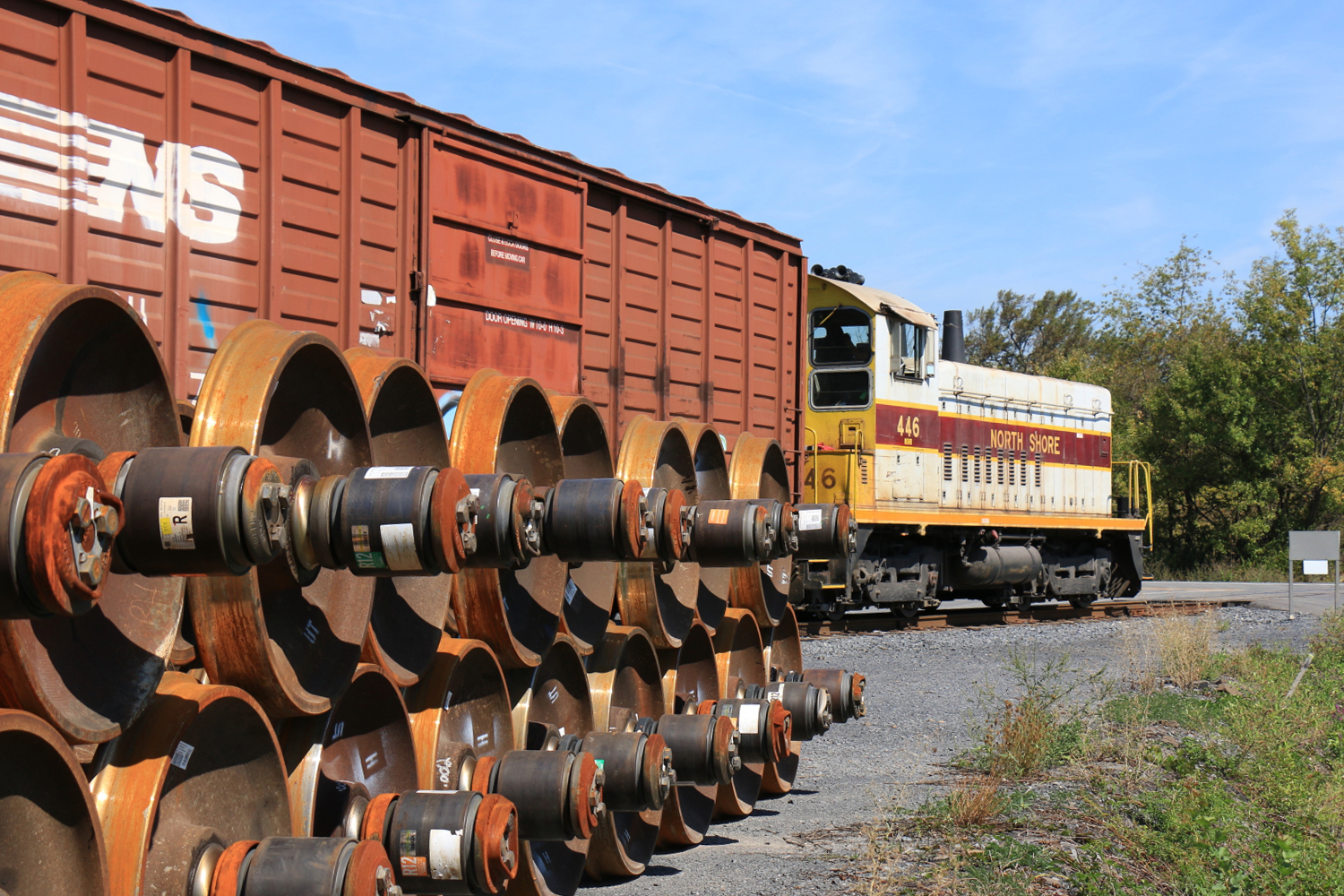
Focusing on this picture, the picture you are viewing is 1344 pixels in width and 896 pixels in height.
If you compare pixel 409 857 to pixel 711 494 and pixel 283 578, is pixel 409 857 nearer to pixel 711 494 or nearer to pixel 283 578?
pixel 283 578

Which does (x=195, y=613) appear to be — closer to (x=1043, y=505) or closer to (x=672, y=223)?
(x=672, y=223)

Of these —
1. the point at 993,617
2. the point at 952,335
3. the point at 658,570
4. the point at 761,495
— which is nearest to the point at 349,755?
the point at 658,570

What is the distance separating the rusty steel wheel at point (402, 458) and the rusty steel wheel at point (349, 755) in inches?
3.6

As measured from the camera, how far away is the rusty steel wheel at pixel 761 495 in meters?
6.39

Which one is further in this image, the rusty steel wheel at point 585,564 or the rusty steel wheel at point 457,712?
the rusty steel wheel at point 585,564

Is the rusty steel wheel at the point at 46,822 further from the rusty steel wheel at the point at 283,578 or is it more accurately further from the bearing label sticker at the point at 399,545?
the bearing label sticker at the point at 399,545

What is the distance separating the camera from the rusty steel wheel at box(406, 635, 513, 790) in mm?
3695

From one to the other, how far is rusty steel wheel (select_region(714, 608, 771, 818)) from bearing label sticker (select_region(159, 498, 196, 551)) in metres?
4.26

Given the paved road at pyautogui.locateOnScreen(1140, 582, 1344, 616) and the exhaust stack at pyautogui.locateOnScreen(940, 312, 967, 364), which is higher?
the exhaust stack at pyautogui.locateOnScreen(940, 312, 967, 364)

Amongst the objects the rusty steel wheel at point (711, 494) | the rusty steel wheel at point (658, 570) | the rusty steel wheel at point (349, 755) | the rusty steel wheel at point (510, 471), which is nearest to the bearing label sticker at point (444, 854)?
the rusty steel wheel at point (349, 755)

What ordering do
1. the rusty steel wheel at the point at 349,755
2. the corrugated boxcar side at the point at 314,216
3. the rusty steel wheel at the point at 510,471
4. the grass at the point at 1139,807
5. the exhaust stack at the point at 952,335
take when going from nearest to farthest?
the rusty steel wheel at the point at 349,755 → the rusty steel wheel at the point at 510,471 → the corrugated boxcar side at the point at 314,216 → the grass at the point at 1139,807 → the exhaust stack at the point at 952,335

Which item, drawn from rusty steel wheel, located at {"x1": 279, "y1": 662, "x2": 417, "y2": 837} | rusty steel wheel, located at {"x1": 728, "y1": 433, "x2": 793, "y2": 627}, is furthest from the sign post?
rusty steel wheel, located at {"x1": 279, "y1": 662, "x2": 417, "y2": 837}

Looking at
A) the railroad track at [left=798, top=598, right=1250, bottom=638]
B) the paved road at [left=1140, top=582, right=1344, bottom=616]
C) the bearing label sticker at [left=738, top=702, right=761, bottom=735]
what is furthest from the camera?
the paved road at [left=1140, top=582, right=1344, bottom=616]

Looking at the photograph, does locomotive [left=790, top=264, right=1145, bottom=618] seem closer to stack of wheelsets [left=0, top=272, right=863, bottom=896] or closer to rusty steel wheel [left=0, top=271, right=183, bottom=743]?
stack of wheelsets [left=0, top=272, right=863, bottom=896]
